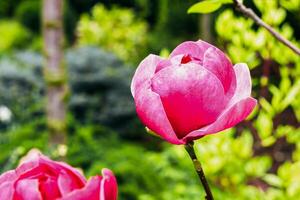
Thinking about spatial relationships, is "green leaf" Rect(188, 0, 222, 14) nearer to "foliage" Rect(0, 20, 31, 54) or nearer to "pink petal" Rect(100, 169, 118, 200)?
"pink petal" Rect(100, 169, 118, 200)

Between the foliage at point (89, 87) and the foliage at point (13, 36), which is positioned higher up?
the foliage at point (89, 87)

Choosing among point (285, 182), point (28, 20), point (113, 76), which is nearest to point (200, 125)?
point (285, 182)

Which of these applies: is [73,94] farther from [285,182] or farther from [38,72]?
[285,182]

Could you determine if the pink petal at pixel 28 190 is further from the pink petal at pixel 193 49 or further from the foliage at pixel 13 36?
the foliage at pixel 13 36

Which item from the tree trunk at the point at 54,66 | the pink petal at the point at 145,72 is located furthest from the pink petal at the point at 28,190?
the tree trunk at the point at 54,66

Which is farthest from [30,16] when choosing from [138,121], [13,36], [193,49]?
[193,49]

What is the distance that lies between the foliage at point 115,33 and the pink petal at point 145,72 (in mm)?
8316

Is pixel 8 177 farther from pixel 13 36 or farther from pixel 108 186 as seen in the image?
pixel 13 36

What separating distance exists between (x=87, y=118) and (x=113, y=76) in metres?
0.64

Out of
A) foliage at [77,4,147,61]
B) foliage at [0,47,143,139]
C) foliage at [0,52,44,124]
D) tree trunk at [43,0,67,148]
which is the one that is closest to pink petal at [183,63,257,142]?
tree trunk at [43,0,67,148]

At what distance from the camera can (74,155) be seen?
4016 mm

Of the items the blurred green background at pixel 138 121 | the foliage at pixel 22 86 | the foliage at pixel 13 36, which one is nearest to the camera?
the blurred green background at pixel 138 121

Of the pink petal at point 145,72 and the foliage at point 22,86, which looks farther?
the foliage at point 22,86

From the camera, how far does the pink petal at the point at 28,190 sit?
18.0 inches
